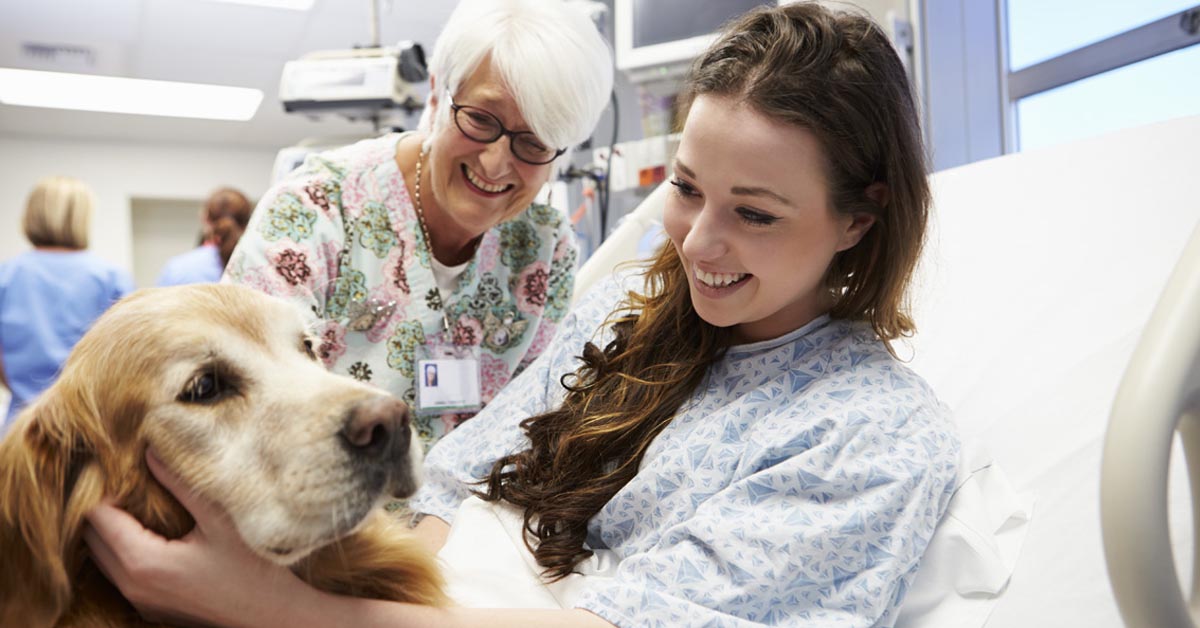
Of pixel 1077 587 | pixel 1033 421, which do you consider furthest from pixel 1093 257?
pixel 1077 587

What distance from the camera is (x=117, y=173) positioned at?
362 inches

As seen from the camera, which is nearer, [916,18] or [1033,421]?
[1033,421]

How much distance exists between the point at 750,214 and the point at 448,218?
94 centimetres

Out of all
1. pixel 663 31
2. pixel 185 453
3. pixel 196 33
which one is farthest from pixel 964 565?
pixel 196 33

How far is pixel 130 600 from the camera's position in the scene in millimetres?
930

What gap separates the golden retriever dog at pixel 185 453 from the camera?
89 centimetres

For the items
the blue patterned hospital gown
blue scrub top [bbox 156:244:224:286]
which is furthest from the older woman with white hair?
blue scrub top [bbox 156:244:224:286]

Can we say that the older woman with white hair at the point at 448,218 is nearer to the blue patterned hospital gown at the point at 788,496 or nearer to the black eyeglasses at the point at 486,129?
the black eyeglasses at the point at 486,129

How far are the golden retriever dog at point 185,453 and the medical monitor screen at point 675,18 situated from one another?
236 centimetres

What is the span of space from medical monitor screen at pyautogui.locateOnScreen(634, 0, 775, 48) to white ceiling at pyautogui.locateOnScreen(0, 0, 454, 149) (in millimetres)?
2582

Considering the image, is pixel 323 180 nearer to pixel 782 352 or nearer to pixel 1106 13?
pixel 782 352

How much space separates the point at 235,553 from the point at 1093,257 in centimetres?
148

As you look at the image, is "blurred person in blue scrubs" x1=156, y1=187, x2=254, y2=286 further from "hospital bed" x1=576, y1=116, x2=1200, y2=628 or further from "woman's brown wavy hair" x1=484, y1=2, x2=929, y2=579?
"hospital bed" x1=576, y1=116, x2=1200, y2=628

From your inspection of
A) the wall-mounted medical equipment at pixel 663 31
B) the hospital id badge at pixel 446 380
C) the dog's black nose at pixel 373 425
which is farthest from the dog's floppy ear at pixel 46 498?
the wall-mounted medical equipment at pixel 663 31
